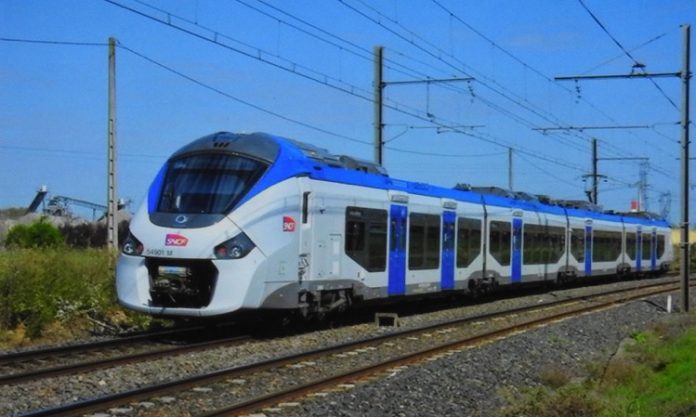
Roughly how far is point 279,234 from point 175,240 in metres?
1.73

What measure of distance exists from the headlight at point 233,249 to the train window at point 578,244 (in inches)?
882

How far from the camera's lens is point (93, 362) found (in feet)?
39.7

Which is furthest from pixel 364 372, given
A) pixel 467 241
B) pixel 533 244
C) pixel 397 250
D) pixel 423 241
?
pixel 533 244

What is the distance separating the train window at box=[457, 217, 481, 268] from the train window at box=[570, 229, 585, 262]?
34.8 ft

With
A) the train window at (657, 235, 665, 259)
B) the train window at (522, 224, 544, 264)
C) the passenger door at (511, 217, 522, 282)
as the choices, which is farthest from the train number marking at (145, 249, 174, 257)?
the train window at (657, 235, 665, 259)

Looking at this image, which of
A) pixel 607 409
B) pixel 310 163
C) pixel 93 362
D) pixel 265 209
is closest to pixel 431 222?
pixel 310 163

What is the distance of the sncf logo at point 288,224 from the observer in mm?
15634

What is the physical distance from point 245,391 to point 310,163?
6500 millimetres

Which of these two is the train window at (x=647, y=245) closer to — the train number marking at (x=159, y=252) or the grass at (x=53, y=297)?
the grass at (x=53, y=297)

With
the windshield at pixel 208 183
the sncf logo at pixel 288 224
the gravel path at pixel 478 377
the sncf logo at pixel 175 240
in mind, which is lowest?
the gravel path at pixel 478 377

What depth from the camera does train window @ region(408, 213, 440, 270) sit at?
21000 mm

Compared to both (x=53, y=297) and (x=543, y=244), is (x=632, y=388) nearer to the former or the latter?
(x=53, y=297)

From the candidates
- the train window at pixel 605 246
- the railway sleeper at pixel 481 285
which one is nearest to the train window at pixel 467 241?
the railway sleeper at pixel 481 285

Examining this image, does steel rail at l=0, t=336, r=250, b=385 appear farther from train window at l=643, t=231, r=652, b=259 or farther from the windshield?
train window at l=643, t=231, r=652, b=259
